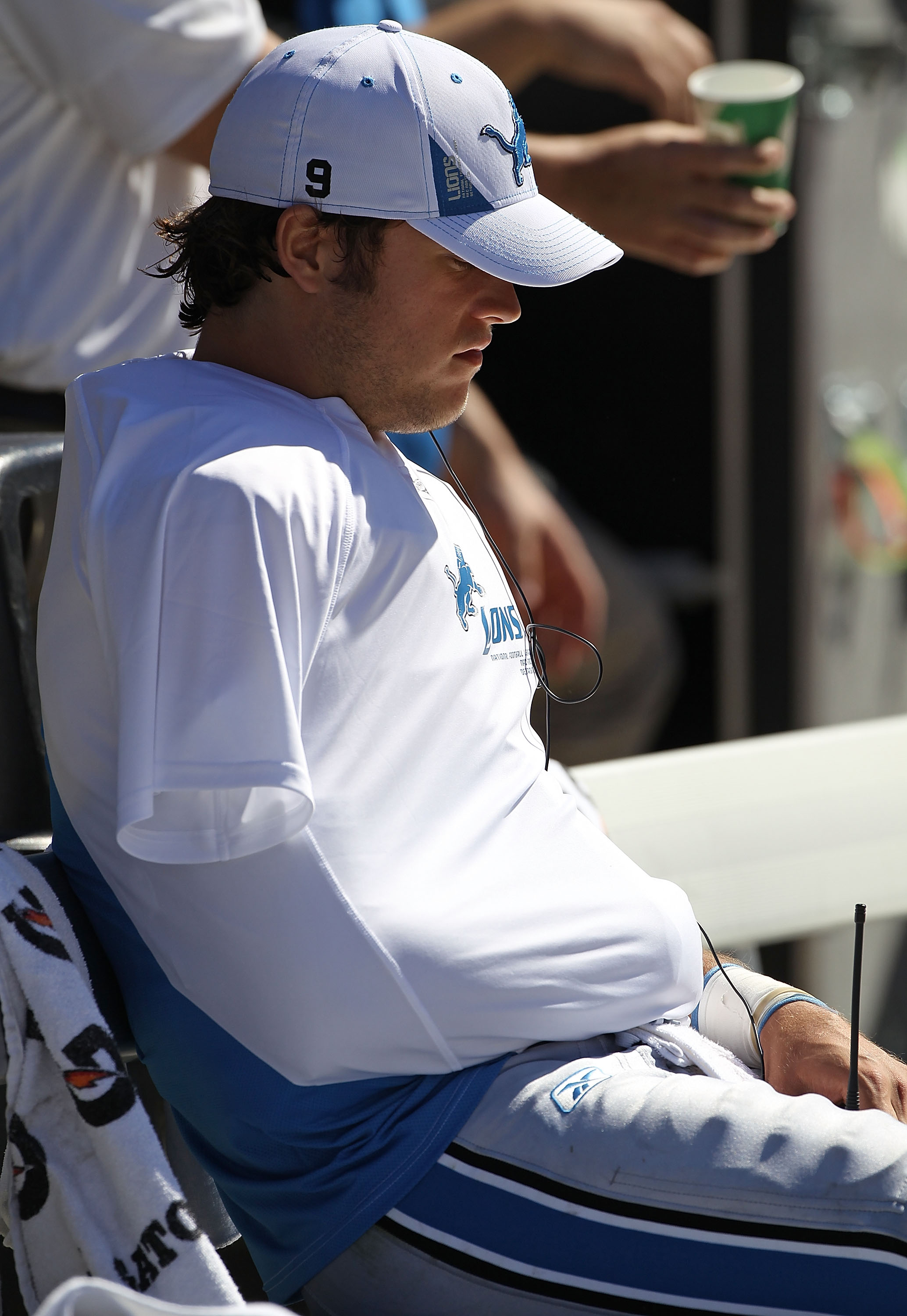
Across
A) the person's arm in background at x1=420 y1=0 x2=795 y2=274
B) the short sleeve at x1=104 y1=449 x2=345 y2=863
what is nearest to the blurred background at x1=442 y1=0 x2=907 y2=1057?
the person's arm in background at x1=420 y1=0 x2=795 y2=274

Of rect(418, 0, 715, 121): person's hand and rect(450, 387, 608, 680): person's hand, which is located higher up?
rect(418, 0, 715, 121): person's hand

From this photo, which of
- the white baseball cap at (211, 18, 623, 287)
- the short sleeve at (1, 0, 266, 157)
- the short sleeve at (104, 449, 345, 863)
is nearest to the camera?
the short sleeve at (104, 449, 345, 863)

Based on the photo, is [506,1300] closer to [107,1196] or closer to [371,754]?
[107,1196]

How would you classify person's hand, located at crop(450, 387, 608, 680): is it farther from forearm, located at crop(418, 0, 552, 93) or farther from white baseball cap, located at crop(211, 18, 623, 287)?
white baseball cap, located at crop(211, 18, 623, 287)

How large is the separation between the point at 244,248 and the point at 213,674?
46cm

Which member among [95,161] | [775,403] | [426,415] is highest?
[95,161]

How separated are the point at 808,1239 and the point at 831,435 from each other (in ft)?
11.1

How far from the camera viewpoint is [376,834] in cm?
112

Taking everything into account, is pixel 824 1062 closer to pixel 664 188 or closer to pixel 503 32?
pixel 664 188

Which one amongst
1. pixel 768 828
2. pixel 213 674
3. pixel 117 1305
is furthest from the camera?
pixel 768 828

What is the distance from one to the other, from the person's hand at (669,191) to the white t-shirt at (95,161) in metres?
0.47

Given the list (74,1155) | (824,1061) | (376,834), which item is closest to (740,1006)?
(824,1061)

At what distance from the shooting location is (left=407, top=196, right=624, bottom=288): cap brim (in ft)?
4.00

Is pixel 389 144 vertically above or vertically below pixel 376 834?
above
